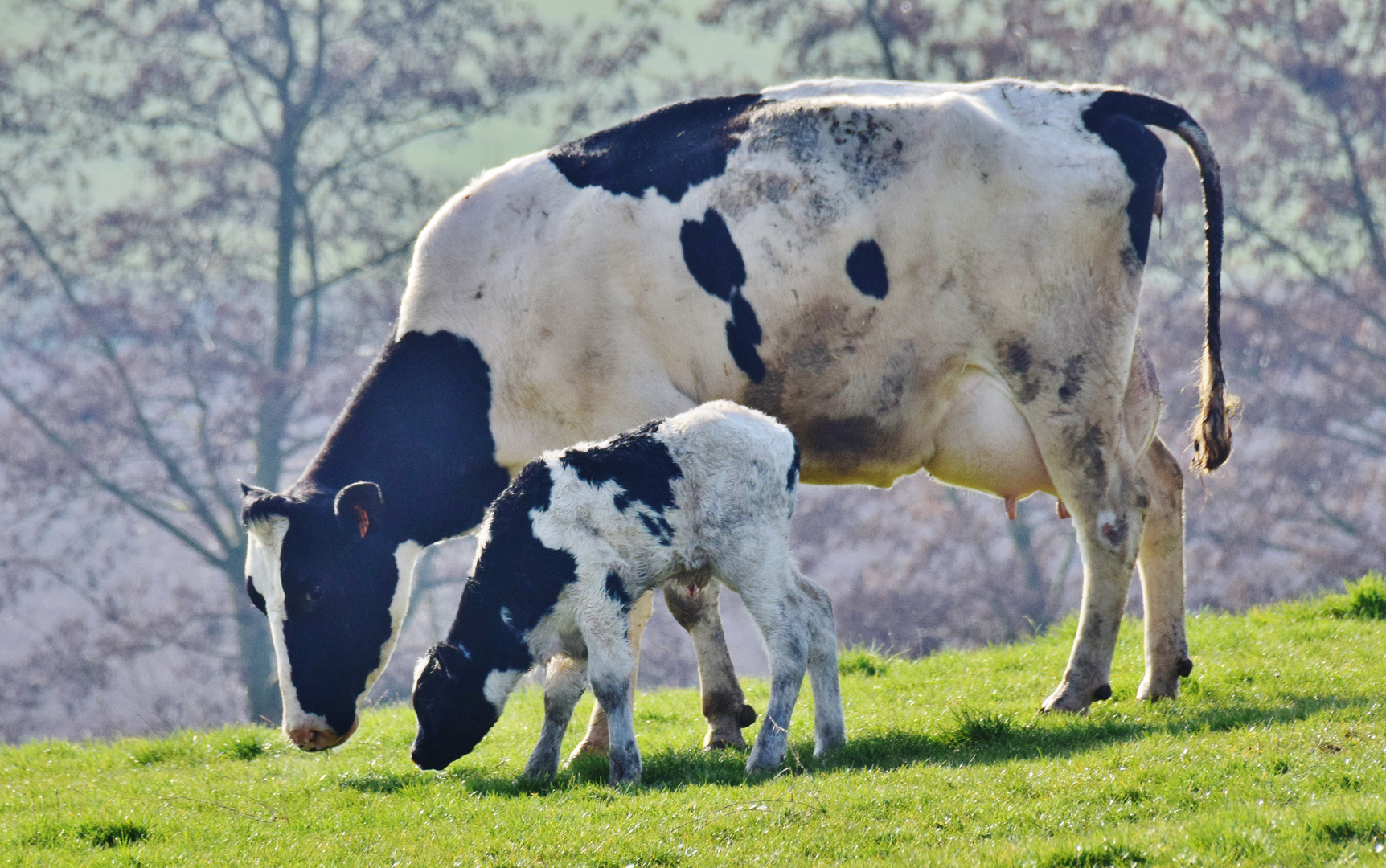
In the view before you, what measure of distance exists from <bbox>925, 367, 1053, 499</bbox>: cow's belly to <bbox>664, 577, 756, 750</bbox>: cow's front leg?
5.35 feet

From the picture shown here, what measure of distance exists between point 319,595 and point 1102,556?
4.24 m

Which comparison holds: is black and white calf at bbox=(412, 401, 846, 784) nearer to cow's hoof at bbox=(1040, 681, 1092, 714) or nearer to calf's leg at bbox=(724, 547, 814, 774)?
calf's leg at bbox=(724, 547, 814, 774)

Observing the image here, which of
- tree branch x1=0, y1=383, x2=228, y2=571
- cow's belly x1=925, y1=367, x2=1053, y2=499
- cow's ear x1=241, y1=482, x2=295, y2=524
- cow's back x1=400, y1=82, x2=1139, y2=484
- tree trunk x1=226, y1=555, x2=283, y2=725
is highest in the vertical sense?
cow's back x1=400, y1=82, x2=1139, y2=484

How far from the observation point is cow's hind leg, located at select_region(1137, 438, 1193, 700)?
7.10 meters

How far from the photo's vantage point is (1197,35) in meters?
21.1

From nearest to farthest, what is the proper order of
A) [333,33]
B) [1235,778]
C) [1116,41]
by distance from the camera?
[1235,778] → [1116,41] → [333,33]

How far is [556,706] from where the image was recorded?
6.00 metres

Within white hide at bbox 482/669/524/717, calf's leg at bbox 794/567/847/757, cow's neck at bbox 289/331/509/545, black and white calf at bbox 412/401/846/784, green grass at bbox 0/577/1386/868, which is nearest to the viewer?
green grass at bbox 0/577/1386/868

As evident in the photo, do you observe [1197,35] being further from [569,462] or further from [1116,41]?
[569,462]

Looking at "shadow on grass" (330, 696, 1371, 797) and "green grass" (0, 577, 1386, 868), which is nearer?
"green grass" (0, 577, 1386, 868)

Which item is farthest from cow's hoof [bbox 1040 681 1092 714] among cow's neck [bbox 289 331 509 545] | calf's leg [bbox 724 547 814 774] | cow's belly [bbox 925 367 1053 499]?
cow's neck [bbox 289 331 509 545]

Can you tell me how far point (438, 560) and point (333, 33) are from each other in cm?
939

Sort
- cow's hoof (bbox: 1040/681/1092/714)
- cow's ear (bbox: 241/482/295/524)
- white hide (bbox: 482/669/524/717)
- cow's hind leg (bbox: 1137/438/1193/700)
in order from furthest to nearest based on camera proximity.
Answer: cow's hind leg (bbox: 1137/438/1193/700)
cow's ear (bbox: 241/482/295/524)
cow's hoof (bbox: 1040/681/1092/714)
white hide (bbox: 482/669/524/717)

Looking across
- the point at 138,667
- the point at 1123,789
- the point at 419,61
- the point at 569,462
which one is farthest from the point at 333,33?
the point at 1123,789
